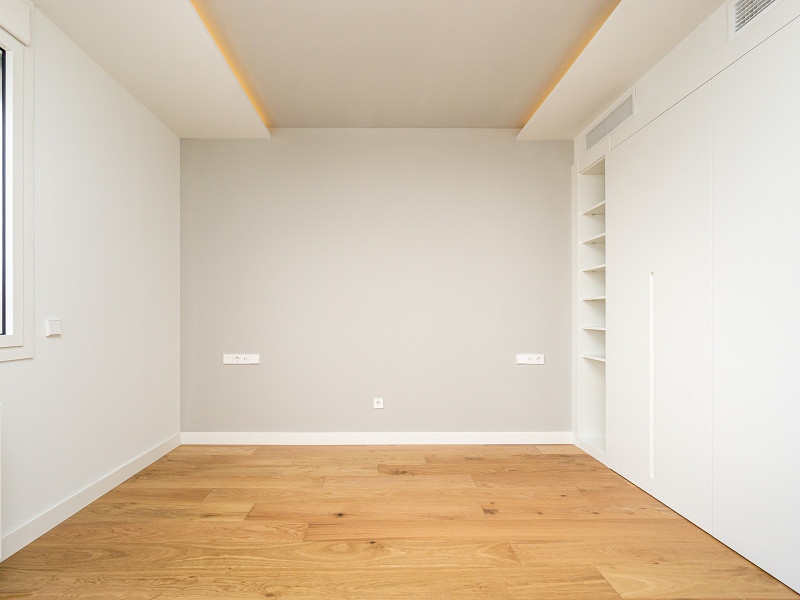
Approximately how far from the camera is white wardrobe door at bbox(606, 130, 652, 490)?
2947 mm

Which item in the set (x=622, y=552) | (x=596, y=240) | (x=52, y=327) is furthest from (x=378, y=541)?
(x=596, y=240)

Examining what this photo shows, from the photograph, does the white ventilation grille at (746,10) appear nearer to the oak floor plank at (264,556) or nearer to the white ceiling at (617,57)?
the white ceiling at (617,57)

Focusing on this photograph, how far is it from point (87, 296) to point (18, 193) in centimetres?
72

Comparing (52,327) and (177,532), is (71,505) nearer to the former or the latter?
(177,532)

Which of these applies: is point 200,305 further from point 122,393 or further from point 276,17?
point 276,17

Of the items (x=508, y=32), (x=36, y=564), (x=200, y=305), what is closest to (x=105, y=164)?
(x=200, y=305)

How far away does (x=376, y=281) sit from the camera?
406 centimetres

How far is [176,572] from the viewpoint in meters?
2.02

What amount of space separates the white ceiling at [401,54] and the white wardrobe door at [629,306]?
2.76 ft

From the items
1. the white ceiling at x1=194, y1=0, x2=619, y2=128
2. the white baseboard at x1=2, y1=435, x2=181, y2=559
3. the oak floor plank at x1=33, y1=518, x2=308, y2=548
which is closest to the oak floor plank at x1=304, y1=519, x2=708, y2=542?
the oak floor plank at x1=33, y1=518, x2=308, y2=548

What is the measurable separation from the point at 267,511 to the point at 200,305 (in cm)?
205

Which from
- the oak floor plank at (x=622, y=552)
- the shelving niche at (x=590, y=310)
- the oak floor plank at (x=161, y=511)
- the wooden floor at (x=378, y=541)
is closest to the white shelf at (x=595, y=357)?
the shelving niche at (x=590, y=310)

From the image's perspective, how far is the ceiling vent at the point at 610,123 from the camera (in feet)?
10.4

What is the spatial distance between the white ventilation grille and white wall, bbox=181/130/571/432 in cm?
193
